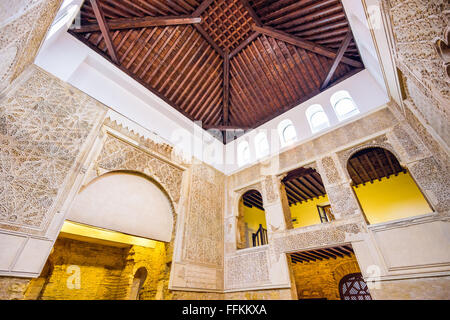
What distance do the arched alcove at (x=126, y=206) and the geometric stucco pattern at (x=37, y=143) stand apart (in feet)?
1.84

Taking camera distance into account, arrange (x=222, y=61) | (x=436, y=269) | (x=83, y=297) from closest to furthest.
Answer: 1. (x=436, y=269)
2. (x=83, y=297)
3. (x=222, y=61)

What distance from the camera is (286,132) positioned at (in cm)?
705

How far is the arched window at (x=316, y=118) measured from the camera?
621 centimetres

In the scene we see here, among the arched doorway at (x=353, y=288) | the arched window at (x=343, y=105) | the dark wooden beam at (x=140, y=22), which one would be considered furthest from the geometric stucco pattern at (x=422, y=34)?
the arched doorway at (x=353, y=288)

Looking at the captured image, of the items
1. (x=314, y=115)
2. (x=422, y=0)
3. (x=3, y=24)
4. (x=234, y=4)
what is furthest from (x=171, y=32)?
(x=422, y=0)

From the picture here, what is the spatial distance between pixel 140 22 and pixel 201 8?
1.78 metres

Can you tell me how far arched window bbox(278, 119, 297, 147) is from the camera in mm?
6740

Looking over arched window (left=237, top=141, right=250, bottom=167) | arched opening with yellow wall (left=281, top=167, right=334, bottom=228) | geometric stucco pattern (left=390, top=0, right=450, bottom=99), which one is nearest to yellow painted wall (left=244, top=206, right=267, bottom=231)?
arched opening with yellow wall (left=281, top=167, right=334, bottom=228)

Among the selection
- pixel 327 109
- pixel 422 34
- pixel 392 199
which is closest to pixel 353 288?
pixel 392 199

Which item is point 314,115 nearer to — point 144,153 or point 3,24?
point 144,153

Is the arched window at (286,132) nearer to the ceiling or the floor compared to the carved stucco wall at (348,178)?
nearer to the ceiling

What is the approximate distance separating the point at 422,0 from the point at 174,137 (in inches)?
229

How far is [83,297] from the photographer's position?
6.16 meters

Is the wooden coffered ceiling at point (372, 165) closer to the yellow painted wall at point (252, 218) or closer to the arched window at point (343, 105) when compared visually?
the arched window at point (343, 105)
